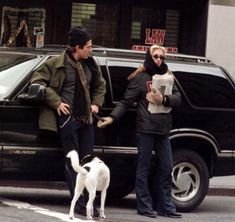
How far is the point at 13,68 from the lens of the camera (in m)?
8.33

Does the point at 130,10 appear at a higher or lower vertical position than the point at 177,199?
higher

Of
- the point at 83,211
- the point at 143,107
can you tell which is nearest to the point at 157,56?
the point at 143,107

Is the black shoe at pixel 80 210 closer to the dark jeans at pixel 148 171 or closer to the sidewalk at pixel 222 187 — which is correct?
the dark jeans at pixel 148 171

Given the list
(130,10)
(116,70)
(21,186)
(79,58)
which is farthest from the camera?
(130,10)

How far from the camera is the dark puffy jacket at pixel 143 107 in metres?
8.18

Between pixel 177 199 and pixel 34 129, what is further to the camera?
pixel 177 199

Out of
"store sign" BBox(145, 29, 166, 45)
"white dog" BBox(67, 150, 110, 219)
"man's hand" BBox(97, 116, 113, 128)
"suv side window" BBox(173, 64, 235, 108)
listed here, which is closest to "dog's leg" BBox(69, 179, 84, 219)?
"white dog" BBox(67, 150, 110, 219)

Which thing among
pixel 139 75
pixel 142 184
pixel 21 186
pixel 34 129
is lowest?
pixel 21 186

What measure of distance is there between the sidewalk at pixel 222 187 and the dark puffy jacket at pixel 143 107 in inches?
132

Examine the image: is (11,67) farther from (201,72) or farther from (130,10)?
(130,10)

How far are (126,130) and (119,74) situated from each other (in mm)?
665

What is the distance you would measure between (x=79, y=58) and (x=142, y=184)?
5.06ft

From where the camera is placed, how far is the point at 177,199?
8.84 meters

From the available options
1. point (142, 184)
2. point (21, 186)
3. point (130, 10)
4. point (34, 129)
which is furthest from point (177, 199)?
point (130, 10)
